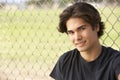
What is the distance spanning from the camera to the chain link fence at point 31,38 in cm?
386

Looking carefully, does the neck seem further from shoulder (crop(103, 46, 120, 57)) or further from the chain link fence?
the chain link fence

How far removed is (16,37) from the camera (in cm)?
446

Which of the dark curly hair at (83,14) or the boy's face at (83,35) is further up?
the dark curly hair at (83,14)

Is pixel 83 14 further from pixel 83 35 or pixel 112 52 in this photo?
pixel 112 52

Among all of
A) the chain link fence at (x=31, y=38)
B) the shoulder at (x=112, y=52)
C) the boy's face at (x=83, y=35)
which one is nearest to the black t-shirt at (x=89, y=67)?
the shoulder at (x=112, y=52)

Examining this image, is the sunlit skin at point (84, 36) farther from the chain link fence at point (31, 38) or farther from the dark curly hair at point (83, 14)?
the chain link fence at point (31, 38)

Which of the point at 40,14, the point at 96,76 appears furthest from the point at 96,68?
the point at 40,14

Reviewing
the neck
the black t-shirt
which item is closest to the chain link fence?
the black t-shirt

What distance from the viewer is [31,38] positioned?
4.35m

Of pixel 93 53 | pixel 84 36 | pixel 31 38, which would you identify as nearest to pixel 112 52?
pixel 93 53

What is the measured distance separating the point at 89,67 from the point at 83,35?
0.81ft

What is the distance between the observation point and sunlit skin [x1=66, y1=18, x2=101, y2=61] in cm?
253

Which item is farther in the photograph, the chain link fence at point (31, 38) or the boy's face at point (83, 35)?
the chain link fence at point (31, 38)

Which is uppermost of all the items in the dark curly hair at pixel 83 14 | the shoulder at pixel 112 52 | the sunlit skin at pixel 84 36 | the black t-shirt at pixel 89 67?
the dark curly hair at pixel 83 14
